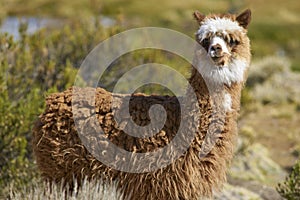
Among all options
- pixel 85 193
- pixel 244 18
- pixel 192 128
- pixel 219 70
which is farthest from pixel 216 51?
pixel 85 193

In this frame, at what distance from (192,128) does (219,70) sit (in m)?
0.58

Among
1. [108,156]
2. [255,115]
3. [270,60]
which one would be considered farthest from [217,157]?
[270,60]

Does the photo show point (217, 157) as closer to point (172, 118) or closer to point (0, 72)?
point (172, 118)

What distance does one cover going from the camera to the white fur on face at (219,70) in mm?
5359

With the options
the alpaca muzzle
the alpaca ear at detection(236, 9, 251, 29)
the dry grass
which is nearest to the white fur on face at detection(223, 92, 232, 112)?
the alpaca muzzle

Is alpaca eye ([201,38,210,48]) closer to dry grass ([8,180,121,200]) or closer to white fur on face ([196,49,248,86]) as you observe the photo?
white fur on face ([196,49,248,86])

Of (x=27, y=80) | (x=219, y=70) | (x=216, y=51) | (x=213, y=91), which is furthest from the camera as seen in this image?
(x=27, y=80)

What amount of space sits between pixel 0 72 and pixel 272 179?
456 cm

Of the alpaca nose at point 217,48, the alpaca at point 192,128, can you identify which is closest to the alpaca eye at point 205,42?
the alpaca at point 192,128

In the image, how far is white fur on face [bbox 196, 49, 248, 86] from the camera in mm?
5359

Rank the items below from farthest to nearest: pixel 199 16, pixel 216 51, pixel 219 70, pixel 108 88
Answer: pixel 108 88
pixel 199 16
pixel 219 70
pixel 216 51

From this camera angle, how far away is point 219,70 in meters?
5.35

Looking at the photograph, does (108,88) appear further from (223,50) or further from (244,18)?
(223,50)

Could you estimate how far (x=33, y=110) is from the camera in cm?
758
